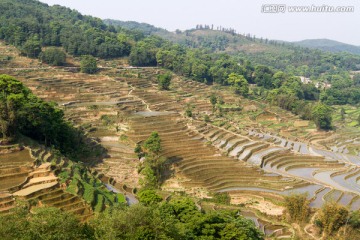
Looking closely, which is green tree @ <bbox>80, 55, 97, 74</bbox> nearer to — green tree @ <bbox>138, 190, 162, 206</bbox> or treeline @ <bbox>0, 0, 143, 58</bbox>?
treeline @ <bbox>0, 0, 143, 58</bbox>

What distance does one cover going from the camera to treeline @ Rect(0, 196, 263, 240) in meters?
12.1

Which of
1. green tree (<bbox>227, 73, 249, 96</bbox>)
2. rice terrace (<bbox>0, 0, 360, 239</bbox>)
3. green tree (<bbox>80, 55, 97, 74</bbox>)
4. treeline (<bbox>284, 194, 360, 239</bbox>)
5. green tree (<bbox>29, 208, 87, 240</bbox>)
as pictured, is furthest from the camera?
green tree (<bbox>227, 73, 249, 96</bbox>)

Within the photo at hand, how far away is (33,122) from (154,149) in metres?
10.5

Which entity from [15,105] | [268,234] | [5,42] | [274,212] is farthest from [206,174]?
[5,42]

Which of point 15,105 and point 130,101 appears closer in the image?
point 15,105

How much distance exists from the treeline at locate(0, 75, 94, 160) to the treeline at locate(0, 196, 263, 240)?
43.6 ft

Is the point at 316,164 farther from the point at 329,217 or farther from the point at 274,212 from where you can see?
the point at 329,217

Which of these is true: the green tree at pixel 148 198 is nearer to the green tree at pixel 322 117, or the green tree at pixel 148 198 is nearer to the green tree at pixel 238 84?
the green tree at pixel 322 117

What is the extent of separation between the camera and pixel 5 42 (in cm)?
6097

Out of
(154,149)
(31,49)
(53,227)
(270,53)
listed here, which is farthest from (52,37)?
(270,53)

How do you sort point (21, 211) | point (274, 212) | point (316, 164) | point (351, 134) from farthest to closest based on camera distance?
point (351, 134) < point (316, 164) < point (274, 212) < point (21, 211)

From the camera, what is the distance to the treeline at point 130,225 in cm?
1210

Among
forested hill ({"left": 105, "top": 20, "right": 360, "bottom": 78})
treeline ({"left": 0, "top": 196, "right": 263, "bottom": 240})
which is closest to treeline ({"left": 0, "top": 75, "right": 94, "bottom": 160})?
treeline ({"left": 0, "top": 196, "right": 263, "bottom": 240})

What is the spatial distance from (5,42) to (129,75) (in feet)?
77.3
